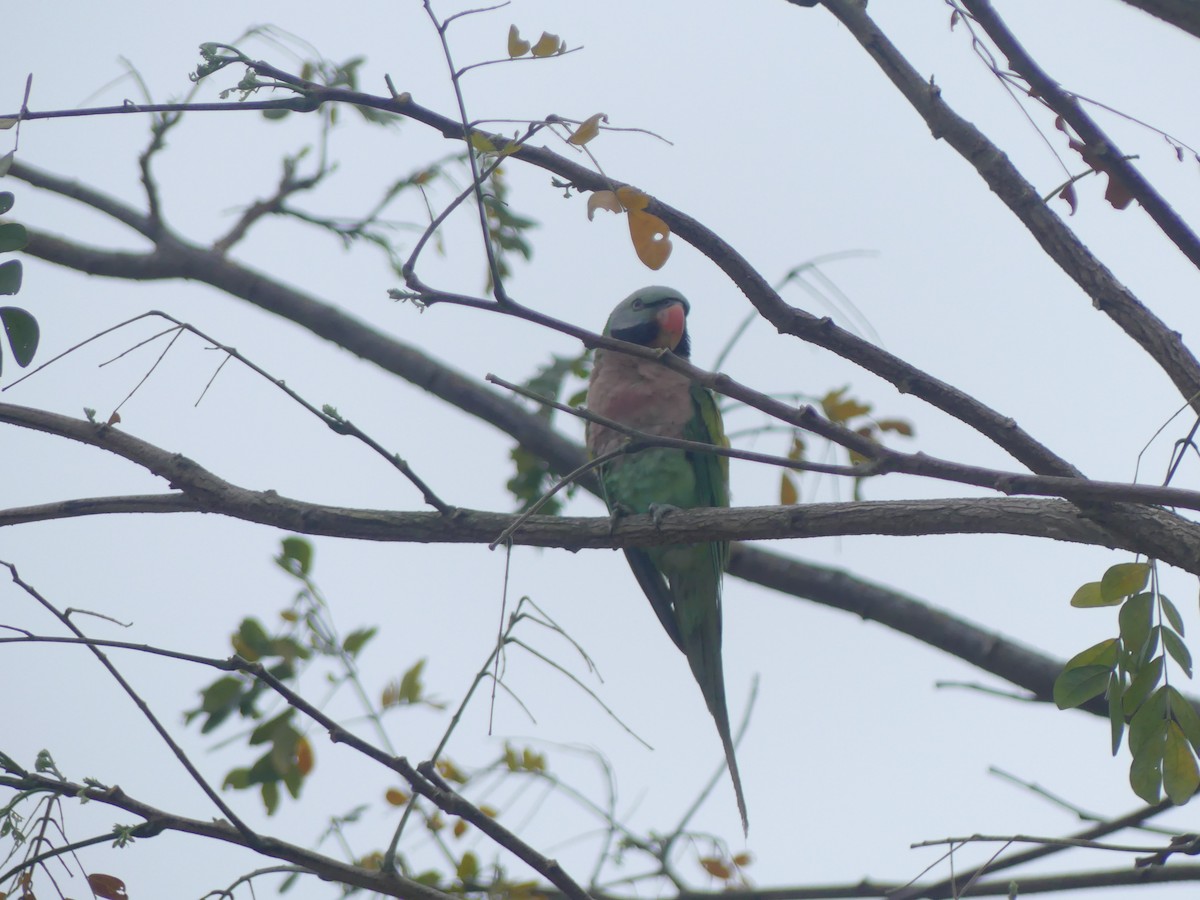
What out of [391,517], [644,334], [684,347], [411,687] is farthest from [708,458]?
[391,517]

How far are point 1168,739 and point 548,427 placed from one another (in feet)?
9.63

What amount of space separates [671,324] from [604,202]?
3182 millimetres

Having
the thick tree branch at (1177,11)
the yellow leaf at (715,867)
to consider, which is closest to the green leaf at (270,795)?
the yellow leaf at (715,867)

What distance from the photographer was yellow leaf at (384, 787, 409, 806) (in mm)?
3717

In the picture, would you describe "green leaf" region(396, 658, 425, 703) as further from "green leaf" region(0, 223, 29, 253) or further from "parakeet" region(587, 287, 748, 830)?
"green leaf" region(0, 223, 29, 253)

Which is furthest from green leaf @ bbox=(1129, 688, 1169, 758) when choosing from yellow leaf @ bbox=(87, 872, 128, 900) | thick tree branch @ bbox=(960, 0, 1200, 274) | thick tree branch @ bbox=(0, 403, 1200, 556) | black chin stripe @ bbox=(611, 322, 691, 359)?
black chin stripe @ bbox=(611, 322, 691, 359)

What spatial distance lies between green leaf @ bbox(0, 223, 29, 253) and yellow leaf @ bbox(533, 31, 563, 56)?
1117mm

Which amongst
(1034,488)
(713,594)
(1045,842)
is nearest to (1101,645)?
(1045,842)

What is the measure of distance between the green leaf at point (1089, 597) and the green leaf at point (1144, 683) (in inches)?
5.6

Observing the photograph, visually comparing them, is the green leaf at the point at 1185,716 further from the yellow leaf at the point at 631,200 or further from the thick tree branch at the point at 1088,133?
the yellow leaf at the point at 631,200

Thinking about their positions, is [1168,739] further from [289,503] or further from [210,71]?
[210,71]

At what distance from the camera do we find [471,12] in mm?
2318

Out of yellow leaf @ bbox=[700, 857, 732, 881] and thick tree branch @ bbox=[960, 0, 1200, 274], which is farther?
yellow leaf @ bbox=[700, 857, 732, 881]

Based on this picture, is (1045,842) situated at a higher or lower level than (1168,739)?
lower
